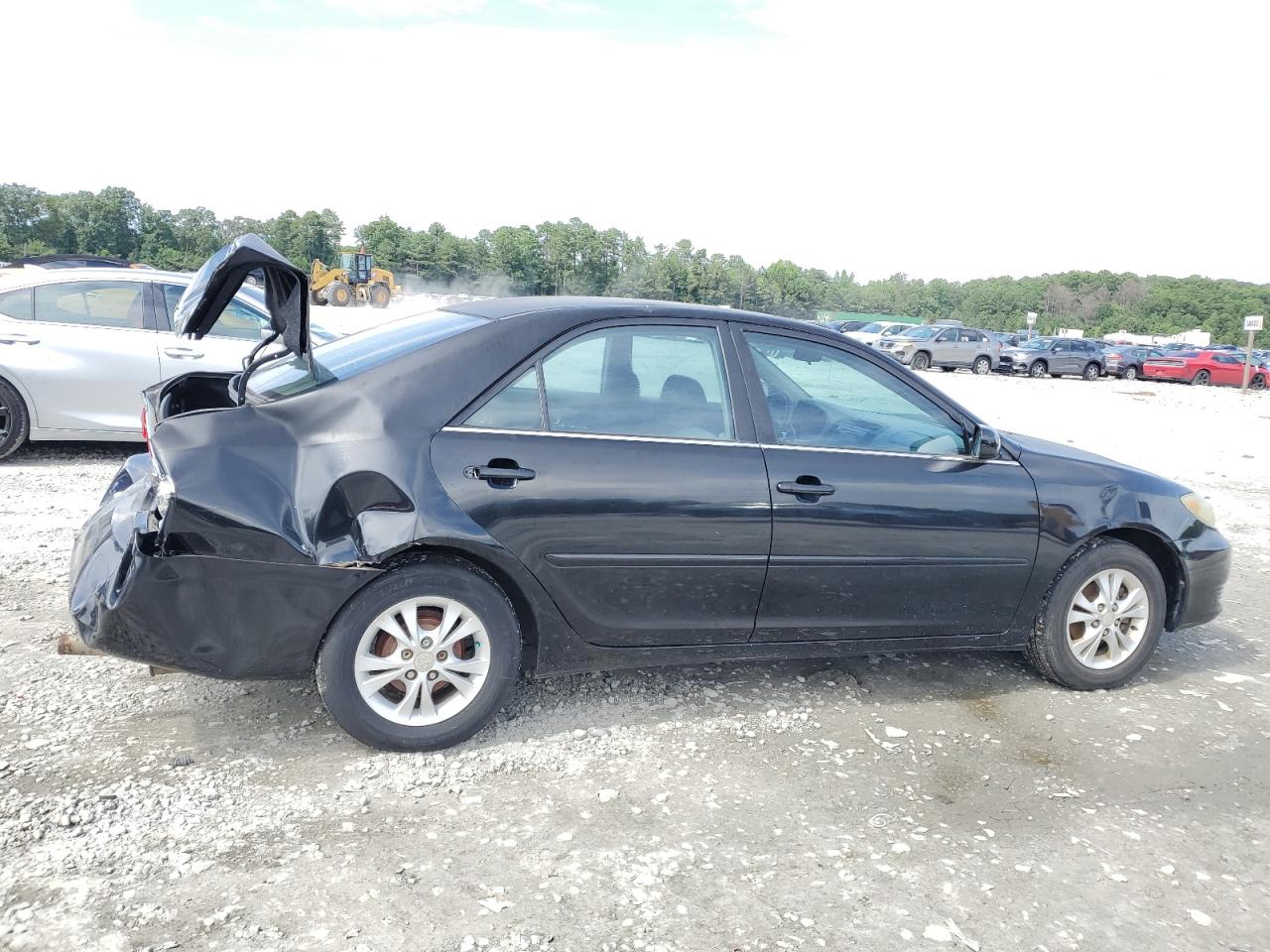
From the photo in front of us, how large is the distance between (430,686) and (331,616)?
430 mm

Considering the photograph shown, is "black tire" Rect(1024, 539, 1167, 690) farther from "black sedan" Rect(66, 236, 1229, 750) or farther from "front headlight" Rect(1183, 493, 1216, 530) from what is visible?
"front headlight" Rect(1183, 493, 1216, 530)

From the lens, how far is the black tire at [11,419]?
7945 millimetres

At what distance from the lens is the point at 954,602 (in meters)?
4.36

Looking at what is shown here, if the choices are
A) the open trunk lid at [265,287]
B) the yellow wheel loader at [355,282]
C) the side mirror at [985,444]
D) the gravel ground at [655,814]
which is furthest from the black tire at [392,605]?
the yellow wheel loader at [355,282]

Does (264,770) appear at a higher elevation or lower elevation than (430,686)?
lower

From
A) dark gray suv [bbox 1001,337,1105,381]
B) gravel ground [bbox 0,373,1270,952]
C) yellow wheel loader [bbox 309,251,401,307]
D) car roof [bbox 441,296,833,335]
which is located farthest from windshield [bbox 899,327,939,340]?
car roof [bbox 441,296,833,335]

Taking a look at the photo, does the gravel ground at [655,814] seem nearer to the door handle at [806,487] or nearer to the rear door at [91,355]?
the door handle at [806,487]

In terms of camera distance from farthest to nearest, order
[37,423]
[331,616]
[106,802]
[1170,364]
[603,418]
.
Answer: [1170,364] → [37,423] → [603,418] → [331,616] → [106,802]

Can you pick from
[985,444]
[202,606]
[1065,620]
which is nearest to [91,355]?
[202,606]

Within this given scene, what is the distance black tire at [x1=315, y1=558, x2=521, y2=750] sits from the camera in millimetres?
3475

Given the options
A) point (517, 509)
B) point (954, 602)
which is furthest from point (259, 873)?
point (954, 602)

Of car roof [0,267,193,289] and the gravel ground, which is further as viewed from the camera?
car roof [0,267,193,289]

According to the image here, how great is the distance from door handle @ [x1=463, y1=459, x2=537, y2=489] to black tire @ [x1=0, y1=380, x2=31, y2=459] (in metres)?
6.08

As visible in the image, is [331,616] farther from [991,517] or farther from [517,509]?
[991,517]
